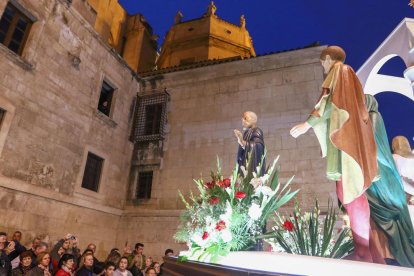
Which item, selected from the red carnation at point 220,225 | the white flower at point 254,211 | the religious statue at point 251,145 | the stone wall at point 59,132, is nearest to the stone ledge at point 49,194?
the stone wall at point 59,132

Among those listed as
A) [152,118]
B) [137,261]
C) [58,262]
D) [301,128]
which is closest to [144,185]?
[152,118]

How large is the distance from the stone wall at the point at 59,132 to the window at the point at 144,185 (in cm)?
61

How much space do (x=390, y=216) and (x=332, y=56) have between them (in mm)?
1732

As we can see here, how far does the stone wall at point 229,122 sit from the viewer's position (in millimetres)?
10594

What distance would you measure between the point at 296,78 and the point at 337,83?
897cm

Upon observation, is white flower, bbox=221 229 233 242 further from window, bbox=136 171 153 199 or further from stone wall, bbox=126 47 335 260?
window, bbox=136 171 153 199

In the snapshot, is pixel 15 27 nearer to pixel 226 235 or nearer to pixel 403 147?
pixel 226 235

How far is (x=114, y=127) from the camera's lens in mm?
12383

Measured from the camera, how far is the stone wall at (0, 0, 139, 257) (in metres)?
8.28

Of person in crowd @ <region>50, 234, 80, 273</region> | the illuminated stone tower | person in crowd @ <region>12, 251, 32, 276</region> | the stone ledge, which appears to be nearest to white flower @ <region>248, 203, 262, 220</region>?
person in crowd @ <region>12, 251, 32, 276</region>

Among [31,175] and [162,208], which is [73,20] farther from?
[162,208]

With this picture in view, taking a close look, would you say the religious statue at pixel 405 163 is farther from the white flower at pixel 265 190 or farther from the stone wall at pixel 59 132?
the stone wall at pixel 59 132

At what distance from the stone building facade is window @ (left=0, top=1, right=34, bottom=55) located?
4 centimetres

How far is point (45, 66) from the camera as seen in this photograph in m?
9.49
